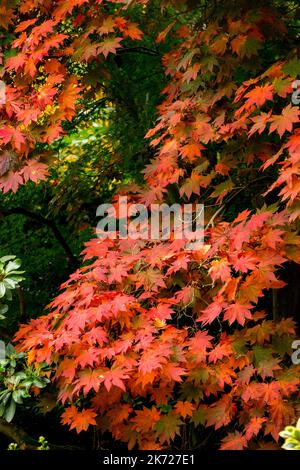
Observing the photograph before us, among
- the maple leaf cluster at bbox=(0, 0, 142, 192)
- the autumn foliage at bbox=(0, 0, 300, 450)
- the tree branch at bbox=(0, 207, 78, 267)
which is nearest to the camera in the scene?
the autumn foliage at bbox=(0, 0, 300, 450)

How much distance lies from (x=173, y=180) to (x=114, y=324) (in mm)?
846

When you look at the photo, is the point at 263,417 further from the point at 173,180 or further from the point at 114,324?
the point at 173,180

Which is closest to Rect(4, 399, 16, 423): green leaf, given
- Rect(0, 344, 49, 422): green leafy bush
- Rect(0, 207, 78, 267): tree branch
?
Rect(0, 344, 49, 422): green leafy bush

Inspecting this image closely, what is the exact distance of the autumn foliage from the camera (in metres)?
3.17

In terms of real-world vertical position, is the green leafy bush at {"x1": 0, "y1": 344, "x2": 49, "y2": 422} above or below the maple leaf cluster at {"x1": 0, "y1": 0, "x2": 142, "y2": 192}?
below

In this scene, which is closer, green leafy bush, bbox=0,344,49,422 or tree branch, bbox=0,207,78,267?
green leafy bush, bbox=0,344,49,422

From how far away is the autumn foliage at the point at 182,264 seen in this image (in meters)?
3.17

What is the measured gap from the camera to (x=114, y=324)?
342 centimetres

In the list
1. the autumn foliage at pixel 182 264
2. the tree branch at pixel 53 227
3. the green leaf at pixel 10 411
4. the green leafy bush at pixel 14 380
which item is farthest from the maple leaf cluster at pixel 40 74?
the tree branch at pixel 53 227

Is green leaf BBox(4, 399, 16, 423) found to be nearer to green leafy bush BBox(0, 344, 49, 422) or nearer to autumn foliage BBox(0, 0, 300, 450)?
green leafy bush BBox(0, 344, 49, 422)

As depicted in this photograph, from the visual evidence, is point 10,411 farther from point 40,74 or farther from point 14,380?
point 40,74

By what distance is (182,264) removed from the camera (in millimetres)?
3332
